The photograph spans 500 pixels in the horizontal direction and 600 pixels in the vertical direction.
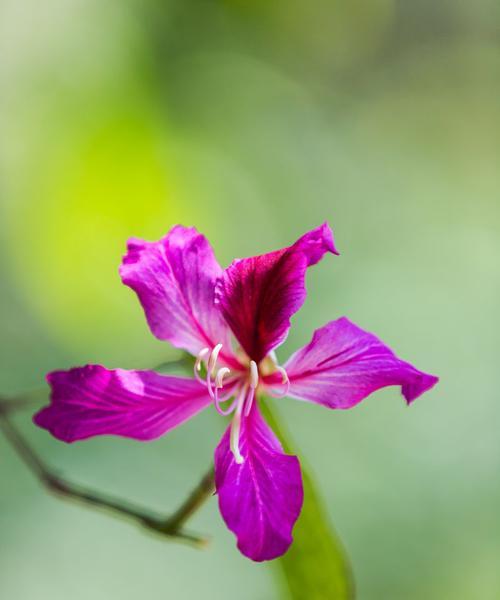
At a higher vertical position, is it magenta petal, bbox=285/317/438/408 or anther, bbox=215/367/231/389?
magenta petal, bbox=285/317/438/408

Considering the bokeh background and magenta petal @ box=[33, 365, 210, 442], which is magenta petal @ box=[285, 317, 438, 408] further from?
the bokeh background

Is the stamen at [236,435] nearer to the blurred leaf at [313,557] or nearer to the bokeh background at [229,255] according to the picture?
the blurred leaf at [313,557]

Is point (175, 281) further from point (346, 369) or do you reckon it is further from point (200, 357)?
point (346, 369)

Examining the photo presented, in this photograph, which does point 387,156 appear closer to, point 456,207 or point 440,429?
point 456,207

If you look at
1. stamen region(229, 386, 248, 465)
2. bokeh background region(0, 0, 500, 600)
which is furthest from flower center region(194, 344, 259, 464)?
bokeh background region(0, 0, 500, 600)

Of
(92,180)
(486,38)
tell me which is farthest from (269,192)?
(486,38)

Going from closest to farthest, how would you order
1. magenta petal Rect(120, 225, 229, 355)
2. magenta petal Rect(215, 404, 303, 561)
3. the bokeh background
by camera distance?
1. magenta petal Rect(215, 404, 303, 561)
2. magenta petal Rect(120, 225, 229, 355)
3. the bokeh background

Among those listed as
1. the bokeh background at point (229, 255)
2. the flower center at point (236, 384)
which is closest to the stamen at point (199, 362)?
the flower center at point (236, 384)

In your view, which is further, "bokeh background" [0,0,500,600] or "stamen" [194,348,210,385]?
"bokeh background" [0,0,500,600]
